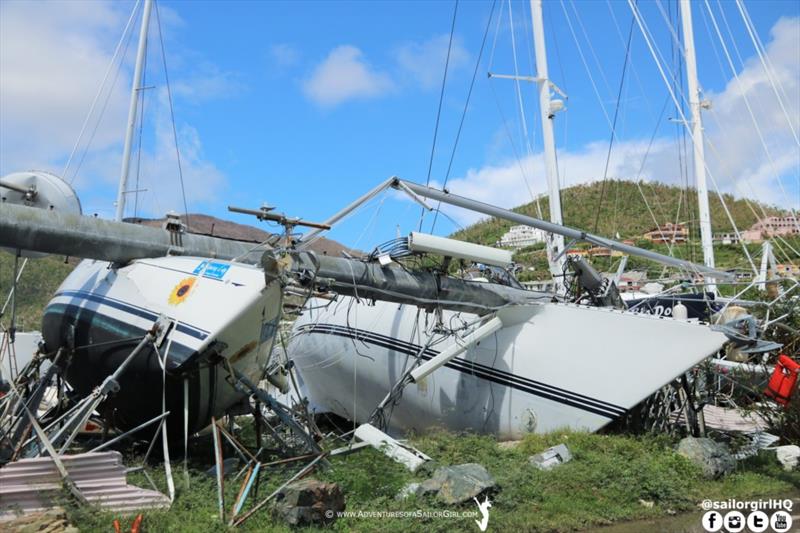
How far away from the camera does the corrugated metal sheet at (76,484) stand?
8.12m

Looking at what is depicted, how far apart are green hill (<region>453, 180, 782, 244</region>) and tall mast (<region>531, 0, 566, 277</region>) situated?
4966cm

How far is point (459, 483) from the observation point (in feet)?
29.5

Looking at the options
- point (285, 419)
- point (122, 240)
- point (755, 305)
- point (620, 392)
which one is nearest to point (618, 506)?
point (620, 392)

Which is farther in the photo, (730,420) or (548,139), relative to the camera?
(548,139)

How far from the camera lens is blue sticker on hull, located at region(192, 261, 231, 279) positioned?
428 inches

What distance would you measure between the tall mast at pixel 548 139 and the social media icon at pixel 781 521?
8.67 m

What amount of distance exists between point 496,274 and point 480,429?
3603 mm

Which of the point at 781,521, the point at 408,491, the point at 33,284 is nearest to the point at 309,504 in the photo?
the point at 408,491

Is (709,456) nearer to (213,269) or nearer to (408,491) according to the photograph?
(408,491)

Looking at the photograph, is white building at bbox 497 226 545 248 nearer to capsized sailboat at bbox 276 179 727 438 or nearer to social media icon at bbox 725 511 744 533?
capsized sailboat at bbox 276 179 727 438

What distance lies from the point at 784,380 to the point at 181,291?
9555 mm

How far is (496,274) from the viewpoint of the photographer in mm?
15781

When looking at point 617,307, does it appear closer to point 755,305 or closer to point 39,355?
point 755,305

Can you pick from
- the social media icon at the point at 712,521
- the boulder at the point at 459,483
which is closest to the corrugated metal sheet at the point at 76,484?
the boulder at the point at 459,483
